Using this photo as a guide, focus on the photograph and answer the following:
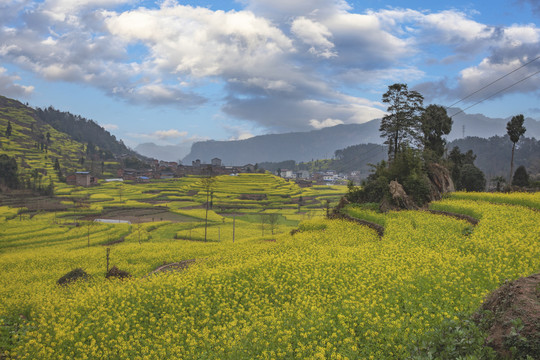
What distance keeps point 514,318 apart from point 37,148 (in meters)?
163

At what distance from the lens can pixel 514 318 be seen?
5551 mm

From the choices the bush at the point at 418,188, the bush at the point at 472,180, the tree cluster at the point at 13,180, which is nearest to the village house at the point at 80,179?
the tree cluster at the point at 13,180

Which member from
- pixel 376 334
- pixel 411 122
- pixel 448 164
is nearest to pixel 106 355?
pixel 376 334

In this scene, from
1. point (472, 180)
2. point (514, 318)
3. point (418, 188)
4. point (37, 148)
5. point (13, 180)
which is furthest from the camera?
point (37, 148)

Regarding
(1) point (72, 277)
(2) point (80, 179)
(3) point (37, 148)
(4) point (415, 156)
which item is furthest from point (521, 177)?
(3) point (37, 148)

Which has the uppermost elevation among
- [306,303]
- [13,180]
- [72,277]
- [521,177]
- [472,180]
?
[521,177]

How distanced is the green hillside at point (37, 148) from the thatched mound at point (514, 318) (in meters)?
114

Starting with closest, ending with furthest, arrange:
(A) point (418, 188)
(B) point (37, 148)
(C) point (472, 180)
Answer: (A) point (418, 188) < (C) point (472, 180) < (B) point (37, 148)

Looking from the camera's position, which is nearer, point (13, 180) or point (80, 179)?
point (13, 180)

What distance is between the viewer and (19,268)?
30500 millimetres

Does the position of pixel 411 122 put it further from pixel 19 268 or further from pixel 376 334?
pixel 19 268

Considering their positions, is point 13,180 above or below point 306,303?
below

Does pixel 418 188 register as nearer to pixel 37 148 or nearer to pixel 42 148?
pixel 37 148

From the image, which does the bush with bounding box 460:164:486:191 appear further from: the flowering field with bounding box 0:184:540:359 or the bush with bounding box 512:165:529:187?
the flowering field with bounding box 0:184:540:359
